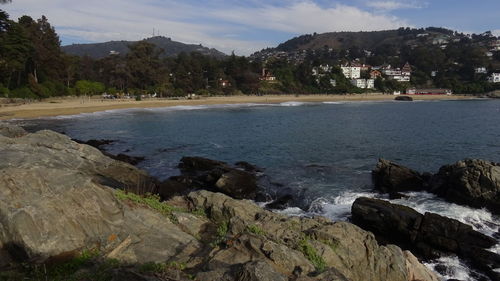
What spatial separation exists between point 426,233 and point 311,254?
897 cm

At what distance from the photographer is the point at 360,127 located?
→ 56625 millimetres

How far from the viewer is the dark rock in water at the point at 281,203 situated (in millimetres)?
20875

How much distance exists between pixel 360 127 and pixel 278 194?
37300 millimetres

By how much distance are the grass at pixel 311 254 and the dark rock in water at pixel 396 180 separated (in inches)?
593

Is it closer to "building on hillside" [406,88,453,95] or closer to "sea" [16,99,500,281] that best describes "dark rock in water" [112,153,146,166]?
"sea" [16,99,500,281]

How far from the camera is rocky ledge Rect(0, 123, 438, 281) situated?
7805 millimetres

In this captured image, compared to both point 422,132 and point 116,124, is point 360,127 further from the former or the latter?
point 116,124

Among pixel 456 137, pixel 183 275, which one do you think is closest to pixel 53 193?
pixel 183 275

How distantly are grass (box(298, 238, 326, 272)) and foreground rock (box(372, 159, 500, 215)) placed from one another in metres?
14.4

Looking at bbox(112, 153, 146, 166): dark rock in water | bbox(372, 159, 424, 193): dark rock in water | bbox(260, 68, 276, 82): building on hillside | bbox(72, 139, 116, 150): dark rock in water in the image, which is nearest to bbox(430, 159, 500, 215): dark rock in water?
bbox(372, 159, 424, 193): dark rock in water

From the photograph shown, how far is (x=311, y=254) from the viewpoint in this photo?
9.65 meters

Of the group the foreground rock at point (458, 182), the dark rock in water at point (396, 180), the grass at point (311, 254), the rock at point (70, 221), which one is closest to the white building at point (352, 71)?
the dark rock in water at point (396, 180)

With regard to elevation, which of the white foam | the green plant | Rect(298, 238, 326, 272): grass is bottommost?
the white foam

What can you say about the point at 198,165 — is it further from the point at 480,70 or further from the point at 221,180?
the point at 480,70
